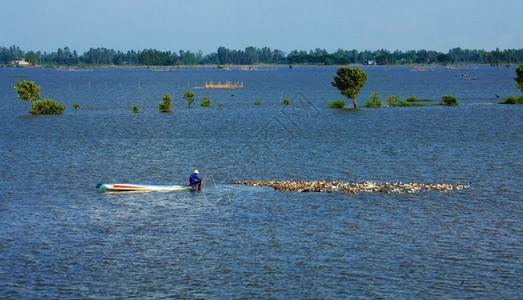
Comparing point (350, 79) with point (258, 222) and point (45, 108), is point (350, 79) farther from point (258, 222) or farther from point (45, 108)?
point (258, 222)

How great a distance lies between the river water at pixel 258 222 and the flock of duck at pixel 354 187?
143cm

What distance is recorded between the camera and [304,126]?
388ft

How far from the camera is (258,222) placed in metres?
47.9

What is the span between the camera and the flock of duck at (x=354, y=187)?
5747 cm

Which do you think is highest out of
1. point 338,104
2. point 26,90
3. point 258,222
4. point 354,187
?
point 26,90

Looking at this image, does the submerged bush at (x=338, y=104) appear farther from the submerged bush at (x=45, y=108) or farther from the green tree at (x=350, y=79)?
the submerged bush at (x=45, y=108)

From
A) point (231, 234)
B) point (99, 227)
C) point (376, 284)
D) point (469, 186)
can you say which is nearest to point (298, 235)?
point (231, 234)

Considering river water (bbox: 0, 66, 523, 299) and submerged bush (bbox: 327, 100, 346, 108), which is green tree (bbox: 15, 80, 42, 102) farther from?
submerged bush (bbox: 327, 100, 346, 108)

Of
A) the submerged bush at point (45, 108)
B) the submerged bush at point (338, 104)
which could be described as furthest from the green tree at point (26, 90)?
the submerged bush at point (338, 104)

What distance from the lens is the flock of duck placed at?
189 feet

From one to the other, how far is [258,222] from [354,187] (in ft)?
44.0

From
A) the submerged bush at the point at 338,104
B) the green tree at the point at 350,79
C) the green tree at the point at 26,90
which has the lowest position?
the submerged bush at the point at 338,104

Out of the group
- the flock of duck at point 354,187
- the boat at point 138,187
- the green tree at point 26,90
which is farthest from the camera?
the green tree at point 26,90

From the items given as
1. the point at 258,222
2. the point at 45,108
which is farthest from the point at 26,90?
the point at 258,222
